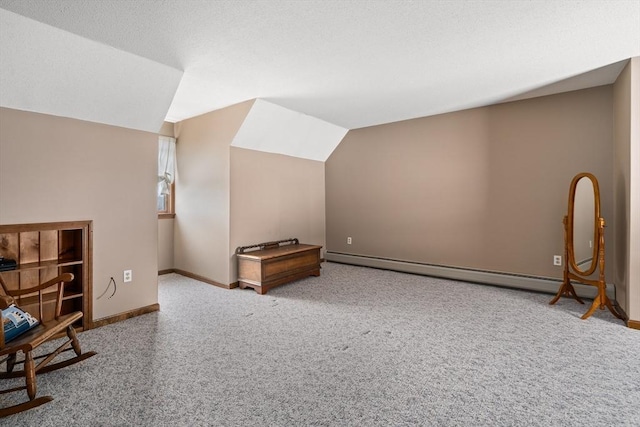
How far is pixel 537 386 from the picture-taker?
1992 mm

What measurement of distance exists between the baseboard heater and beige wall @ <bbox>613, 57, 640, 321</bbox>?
0.60 metres

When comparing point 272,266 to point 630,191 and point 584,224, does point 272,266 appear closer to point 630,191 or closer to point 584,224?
point 584,224

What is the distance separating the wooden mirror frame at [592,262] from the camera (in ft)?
10.3

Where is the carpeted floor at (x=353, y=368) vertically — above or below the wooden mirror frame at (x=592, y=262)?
below

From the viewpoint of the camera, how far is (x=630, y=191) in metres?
2.90

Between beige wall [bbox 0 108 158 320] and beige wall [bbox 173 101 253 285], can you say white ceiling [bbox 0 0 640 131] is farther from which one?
beige wall [bbox 173 101 253 285]

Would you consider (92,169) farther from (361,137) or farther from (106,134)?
(361,137)

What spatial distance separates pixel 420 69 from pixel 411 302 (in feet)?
8.15

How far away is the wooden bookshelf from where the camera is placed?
2725 mm

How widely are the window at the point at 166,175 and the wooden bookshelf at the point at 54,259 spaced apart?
76.8 inches

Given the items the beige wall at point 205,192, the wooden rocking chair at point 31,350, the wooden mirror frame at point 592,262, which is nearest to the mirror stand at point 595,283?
the wooden mirror frame at point 592,262

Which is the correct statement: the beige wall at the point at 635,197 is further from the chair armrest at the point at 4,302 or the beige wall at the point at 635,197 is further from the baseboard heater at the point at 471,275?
the chair armrest at the point at 4,302

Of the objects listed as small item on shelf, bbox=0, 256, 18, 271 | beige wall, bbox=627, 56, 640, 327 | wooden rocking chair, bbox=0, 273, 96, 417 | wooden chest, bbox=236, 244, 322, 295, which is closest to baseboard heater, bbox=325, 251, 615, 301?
beige wall, bbox=627, 56, 640, 327

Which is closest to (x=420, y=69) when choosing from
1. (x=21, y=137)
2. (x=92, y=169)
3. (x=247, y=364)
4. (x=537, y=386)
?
(x=537, y=386)
